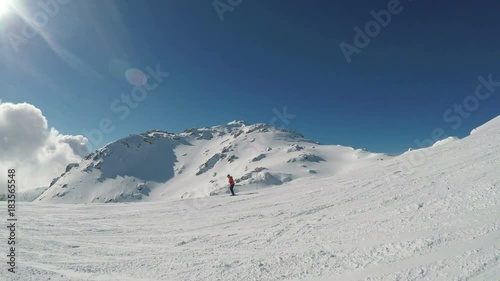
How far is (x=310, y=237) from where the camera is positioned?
36.8ft

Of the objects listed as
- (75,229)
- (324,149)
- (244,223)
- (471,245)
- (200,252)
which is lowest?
(471,245)

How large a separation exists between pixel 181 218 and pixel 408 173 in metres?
13.8

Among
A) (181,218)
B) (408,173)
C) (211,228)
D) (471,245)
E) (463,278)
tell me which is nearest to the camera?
(463,278)

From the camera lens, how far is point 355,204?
14531 millimetres

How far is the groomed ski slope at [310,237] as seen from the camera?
27.7 feet

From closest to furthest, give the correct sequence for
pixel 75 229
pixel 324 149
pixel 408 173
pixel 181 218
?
pixel 75 229 < pixel 181 218 < pixel 408 173 < pixel 324 149

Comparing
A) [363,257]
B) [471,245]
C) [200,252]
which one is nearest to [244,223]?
[200,252]

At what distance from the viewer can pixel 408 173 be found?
61.1 ft

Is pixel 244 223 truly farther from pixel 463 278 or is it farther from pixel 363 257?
pixel 463 278

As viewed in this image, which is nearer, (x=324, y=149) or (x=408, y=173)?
(x=408, y=173)

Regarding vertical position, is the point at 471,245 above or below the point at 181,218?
below

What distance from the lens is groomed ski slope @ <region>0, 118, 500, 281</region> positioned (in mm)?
8438

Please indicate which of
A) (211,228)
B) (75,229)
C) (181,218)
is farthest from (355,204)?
(75,229)

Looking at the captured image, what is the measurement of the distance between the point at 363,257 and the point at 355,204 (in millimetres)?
5894
